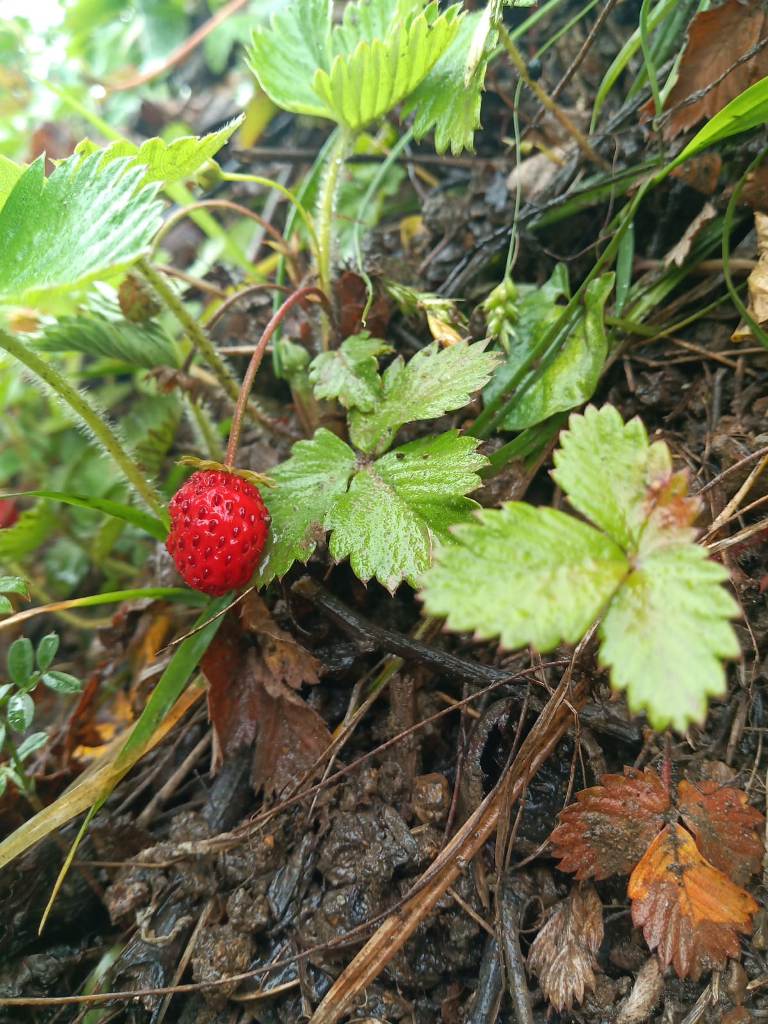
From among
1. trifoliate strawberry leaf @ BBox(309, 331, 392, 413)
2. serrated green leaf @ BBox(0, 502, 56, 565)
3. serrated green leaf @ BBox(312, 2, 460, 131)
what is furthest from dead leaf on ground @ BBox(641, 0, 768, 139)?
serrated green leaf @ BBox(0, 502, 56, 565)

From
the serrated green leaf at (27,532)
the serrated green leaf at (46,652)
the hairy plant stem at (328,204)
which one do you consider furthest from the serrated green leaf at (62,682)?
the hairy plant stem at (328,204)

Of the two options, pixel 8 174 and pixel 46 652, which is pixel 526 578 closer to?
pixel 46 652

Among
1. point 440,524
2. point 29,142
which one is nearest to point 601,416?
point 440,524

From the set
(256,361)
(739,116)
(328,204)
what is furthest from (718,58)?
(256,361)

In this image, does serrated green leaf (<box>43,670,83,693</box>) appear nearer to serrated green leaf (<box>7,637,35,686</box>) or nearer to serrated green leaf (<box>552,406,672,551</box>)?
serrated green leaf (<box>7,637,35,686</box>)

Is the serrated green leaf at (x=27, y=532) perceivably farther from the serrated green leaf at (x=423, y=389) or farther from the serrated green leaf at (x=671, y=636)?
the serrated green leaf at (x=671, y=636)
